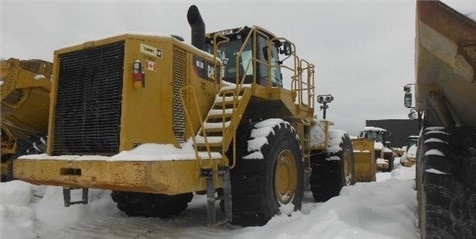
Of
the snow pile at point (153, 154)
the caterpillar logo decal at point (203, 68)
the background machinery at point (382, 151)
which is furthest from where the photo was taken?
the background machinery at point (382, 151)

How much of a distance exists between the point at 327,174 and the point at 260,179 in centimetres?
358

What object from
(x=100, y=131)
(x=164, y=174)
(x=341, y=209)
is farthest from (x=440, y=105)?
(x=100, y=131)

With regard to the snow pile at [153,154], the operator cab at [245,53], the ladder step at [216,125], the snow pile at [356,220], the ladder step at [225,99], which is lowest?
the snow pile at [356,220]

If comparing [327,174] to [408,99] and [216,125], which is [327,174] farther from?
[216,125]

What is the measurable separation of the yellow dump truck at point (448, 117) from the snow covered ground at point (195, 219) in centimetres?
91

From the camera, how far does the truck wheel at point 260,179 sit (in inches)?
206

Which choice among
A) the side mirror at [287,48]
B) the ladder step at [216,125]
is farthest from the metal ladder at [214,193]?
the side mirror at [287,48]

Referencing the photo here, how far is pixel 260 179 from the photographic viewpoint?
5238 millimetres

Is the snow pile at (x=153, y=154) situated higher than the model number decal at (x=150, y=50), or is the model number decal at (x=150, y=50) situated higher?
the model number decal at (x=150, y=50)

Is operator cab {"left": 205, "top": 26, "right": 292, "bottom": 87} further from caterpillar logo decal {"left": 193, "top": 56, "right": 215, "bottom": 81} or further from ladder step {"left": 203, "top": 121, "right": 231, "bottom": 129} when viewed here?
ladder step {"left": 203, "top": 121, "right": 231, "bottom": 129}

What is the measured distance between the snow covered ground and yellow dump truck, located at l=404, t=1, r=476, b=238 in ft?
2.98

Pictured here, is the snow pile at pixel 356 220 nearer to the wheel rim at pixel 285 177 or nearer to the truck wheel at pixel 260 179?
the truck wheel at pixel 260 179

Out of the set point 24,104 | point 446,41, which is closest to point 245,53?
point 446,41

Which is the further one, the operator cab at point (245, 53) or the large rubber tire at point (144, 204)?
the operator cab at point (245, 53)
